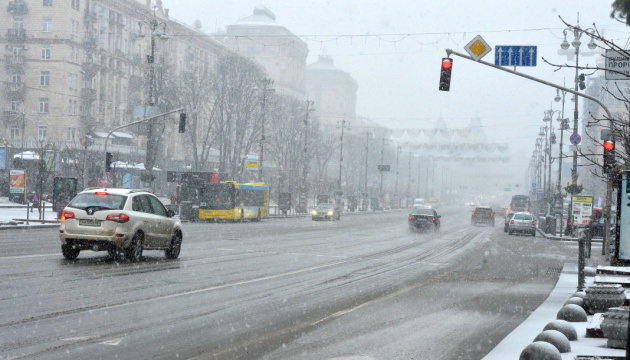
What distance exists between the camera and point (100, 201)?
17203 mm

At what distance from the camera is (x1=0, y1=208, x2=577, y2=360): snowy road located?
8375mm

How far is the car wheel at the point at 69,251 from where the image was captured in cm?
1719

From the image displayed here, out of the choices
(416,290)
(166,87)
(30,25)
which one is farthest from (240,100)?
(416,290)

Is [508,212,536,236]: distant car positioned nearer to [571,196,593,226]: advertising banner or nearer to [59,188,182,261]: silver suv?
[571,196,593,226]: advertising banner

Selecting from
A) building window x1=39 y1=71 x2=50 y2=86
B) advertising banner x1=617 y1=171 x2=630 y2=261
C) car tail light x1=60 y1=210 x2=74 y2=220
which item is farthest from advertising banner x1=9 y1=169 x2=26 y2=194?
advertising banner x1=617 y1=171 x2=630 y2=261

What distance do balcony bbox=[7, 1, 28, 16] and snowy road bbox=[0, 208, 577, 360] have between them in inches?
2504

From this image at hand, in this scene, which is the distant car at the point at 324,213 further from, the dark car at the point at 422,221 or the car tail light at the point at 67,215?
the car tail light at the point at 67,215

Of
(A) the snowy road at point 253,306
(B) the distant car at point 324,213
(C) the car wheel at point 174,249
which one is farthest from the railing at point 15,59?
(C) the car wheel at point 174,249

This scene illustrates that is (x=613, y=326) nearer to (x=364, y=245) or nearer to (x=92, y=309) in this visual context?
(x=92, y=309)

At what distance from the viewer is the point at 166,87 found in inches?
2653

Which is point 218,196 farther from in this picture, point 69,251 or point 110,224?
point 110,224

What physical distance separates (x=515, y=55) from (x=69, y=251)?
14644 mm

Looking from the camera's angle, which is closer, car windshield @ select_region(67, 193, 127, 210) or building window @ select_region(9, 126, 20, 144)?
car windshield @ select_region(67, 193, 127, 210)

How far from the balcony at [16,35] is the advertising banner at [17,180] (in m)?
34.1
